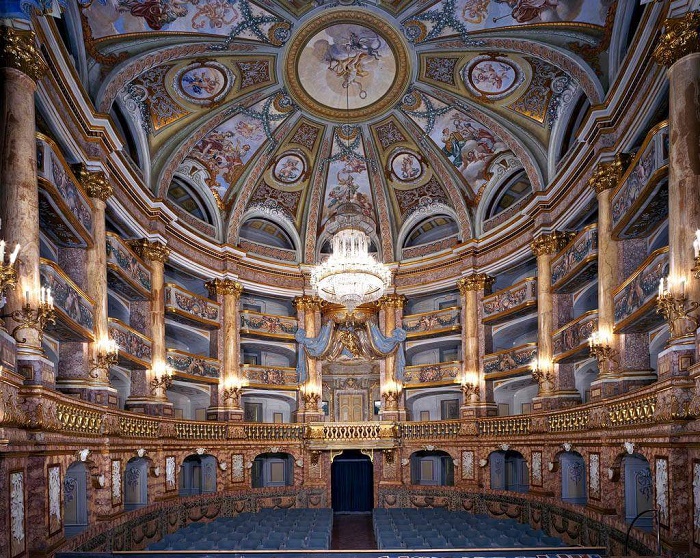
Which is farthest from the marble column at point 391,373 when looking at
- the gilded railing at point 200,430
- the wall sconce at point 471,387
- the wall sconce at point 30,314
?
the wall sconce at point 30,314

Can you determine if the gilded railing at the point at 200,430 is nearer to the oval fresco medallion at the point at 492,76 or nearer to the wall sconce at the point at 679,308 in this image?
the oval fresco medallion at the point at 492,76

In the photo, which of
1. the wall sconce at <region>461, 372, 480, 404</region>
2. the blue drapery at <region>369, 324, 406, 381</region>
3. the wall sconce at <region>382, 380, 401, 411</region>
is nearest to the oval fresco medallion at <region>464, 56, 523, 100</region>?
the blue drapery at <region>369, 324, 406, 381</region>

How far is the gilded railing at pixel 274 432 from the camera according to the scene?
2478 cm

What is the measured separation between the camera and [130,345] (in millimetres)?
19266

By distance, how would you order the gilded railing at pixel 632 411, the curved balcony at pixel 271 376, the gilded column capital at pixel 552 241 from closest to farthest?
the gilded railing at pixel 632 411 → the gilded column capital at pixel 552 241 → the curved balcony at pixel 271 376

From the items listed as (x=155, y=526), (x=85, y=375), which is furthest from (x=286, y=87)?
(x=155, y=526)

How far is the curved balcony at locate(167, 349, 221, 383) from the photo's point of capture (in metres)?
22.5

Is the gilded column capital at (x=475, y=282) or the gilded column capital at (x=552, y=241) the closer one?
the gilded column capital at (x=552, y=241)

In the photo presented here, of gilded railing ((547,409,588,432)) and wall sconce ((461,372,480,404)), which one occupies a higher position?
wall sconce ((461,372,480,404))

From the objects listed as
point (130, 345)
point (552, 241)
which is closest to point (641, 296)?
point (552, 241)

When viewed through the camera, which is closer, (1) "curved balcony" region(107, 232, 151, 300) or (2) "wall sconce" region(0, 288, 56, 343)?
(2) "wall sconce" region(0, 288, 56, 343)

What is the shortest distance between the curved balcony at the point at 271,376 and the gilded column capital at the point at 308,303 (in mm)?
2743

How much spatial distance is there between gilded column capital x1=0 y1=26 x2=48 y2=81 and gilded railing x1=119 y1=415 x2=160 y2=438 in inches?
361

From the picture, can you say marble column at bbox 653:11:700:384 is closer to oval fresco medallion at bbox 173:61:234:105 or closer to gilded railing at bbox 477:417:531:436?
gilded railing at bbox 477:417:531:436
